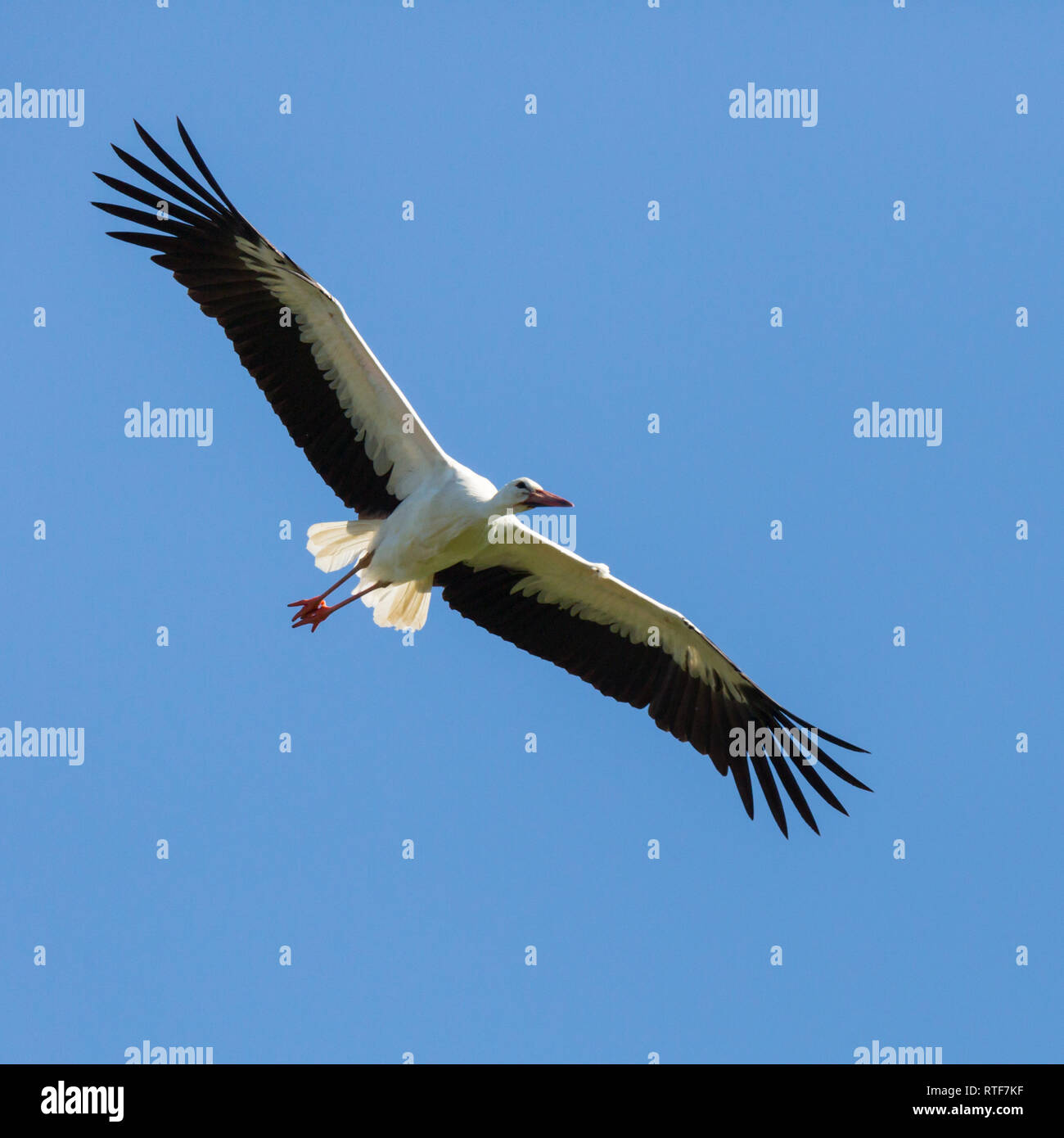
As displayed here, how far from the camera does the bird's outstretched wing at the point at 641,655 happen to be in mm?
12820

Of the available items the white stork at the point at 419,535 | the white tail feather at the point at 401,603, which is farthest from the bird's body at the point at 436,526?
the white tail feather at the point at 401,603

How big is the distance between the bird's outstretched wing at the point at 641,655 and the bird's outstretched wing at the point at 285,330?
1205 millimetres

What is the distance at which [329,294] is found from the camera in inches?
466

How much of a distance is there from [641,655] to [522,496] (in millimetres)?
2017

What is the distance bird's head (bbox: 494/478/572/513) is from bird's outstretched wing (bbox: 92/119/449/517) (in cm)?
63

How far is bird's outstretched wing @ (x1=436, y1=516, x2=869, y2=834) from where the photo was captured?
505 inches

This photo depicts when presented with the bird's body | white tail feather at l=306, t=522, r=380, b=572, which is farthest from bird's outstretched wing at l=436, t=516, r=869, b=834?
white tail feather at l=306, t=522, r=380, b=572

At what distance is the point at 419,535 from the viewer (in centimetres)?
1206

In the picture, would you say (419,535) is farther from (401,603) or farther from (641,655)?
(641,655)

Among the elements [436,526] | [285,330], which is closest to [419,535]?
[436,526]

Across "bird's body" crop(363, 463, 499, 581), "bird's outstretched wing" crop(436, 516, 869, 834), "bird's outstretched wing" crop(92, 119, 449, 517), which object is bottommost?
"bird's outstretched wing" crop(436, 516, 869, 834)

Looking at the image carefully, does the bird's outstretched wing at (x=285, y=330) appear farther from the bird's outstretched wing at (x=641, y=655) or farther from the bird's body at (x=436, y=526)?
the bird's outstretched wing at (x=641, y=655)

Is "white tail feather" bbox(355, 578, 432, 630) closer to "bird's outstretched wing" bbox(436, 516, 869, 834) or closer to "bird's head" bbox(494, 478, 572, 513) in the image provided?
"bird's outstretched wing" bbox(436, 516, 869, 834)
